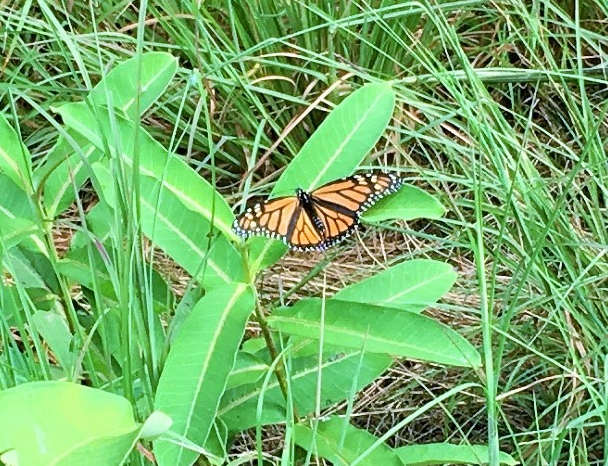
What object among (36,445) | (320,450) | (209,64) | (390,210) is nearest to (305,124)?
(209,64)

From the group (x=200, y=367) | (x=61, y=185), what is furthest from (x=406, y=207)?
(x=61, y=185)

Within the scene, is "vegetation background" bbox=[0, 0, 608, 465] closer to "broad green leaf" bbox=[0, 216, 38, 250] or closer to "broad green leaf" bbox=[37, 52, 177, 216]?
"broad green leaf" bbox=[37, 52, 177, 216]

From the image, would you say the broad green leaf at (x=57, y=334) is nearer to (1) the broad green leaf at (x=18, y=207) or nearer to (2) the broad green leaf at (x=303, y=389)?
(1) the broad green leaf at (x=18, y=207)

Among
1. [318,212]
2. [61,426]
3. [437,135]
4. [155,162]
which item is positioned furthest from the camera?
[437,135]

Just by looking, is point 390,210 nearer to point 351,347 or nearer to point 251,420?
point 351,347

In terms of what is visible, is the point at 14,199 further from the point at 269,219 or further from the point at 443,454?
the point at 443,454

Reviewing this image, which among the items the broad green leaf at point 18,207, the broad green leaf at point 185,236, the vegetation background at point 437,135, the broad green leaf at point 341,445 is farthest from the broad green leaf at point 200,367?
the vegetation background at point 437,135

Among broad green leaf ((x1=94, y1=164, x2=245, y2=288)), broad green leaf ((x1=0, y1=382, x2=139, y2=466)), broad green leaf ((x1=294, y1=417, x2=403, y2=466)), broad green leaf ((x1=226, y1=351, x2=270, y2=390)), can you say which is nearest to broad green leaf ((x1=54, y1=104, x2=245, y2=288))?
broad green leaf ((x1=94, y1=164, x2=245, y2=288))

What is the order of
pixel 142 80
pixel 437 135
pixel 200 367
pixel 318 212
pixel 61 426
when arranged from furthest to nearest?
pixel 437 135 < pixel 318 212 < pixel 142 80 < pixel 200 367 < pixel 61 426
